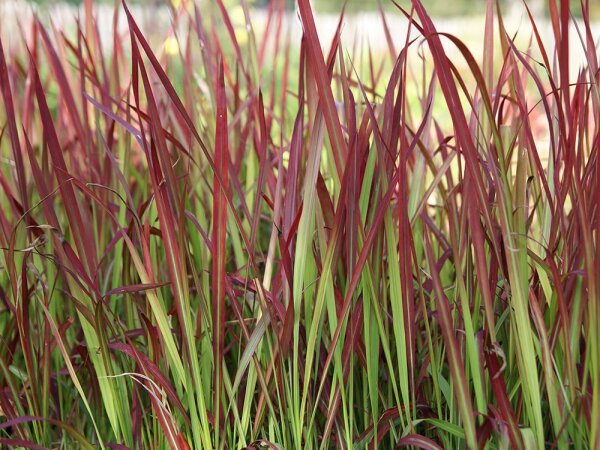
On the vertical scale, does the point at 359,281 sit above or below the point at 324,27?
below

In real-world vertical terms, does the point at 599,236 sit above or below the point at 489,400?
above

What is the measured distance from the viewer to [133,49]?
607mm

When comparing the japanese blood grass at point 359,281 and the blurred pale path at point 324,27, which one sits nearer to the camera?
the japanese blood grass at point 359,281

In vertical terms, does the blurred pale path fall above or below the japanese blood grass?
above

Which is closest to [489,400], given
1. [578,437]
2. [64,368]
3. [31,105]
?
[578,437]

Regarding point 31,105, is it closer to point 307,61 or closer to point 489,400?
point 307,61

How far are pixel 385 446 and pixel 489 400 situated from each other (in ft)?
0.43

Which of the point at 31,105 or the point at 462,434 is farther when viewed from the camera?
the point at 31,105

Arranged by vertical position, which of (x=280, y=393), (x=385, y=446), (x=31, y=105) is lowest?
(x=385, y=446)

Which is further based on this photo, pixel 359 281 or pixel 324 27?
pixel 324 27

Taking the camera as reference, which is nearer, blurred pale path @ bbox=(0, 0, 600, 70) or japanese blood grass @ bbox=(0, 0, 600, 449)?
japanese blood grass @ bbox=(0, 0, 600, 449)

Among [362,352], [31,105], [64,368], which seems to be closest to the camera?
[362,352]

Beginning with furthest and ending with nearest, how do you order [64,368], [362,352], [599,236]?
[64,368], [362,352], [599,236]

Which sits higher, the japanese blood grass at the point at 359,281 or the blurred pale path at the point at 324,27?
the blurred pale path at the point at 324,27
